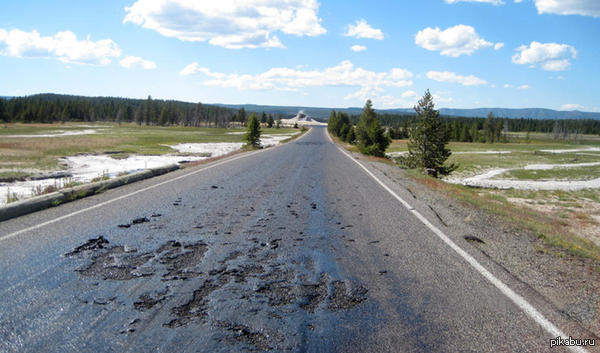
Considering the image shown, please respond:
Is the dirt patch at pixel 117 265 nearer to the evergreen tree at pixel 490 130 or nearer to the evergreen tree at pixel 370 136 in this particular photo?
the evergreen tree at pixel 370 136

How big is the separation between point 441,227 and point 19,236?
6.82 meters

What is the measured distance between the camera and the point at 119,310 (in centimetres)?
372

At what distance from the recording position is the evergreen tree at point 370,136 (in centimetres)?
4128

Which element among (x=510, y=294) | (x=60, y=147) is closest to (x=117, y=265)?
(x=510, y=294)

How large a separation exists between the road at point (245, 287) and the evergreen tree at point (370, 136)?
32.9 metres

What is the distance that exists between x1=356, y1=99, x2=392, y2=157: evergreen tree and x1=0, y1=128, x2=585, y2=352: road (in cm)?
3289

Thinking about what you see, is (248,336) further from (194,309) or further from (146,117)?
(146,117)

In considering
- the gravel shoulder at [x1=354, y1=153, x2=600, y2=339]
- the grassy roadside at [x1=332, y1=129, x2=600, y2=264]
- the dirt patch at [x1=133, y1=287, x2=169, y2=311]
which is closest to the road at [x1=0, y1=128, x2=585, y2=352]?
the dirt patch at [x1=133, y1=287, x2=169, y2=311]

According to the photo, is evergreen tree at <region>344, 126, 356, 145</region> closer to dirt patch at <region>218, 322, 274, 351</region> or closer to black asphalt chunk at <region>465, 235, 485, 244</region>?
black asphalt chunk at <region>465, 235, 485, 244</region>

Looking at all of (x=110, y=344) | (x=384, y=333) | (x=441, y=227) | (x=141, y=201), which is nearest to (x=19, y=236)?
(x=141, y=201)

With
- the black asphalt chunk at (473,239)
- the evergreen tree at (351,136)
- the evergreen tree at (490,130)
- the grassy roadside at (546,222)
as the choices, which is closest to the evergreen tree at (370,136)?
the evergreen tree at (351,136)

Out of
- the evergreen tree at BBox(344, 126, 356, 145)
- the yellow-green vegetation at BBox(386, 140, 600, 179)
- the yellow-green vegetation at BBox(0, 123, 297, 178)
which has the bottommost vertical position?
the yellow-green vegetation at BBox(386, 140, 600, 179)

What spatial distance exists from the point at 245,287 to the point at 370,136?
135 feet

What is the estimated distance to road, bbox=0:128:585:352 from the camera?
330cm
